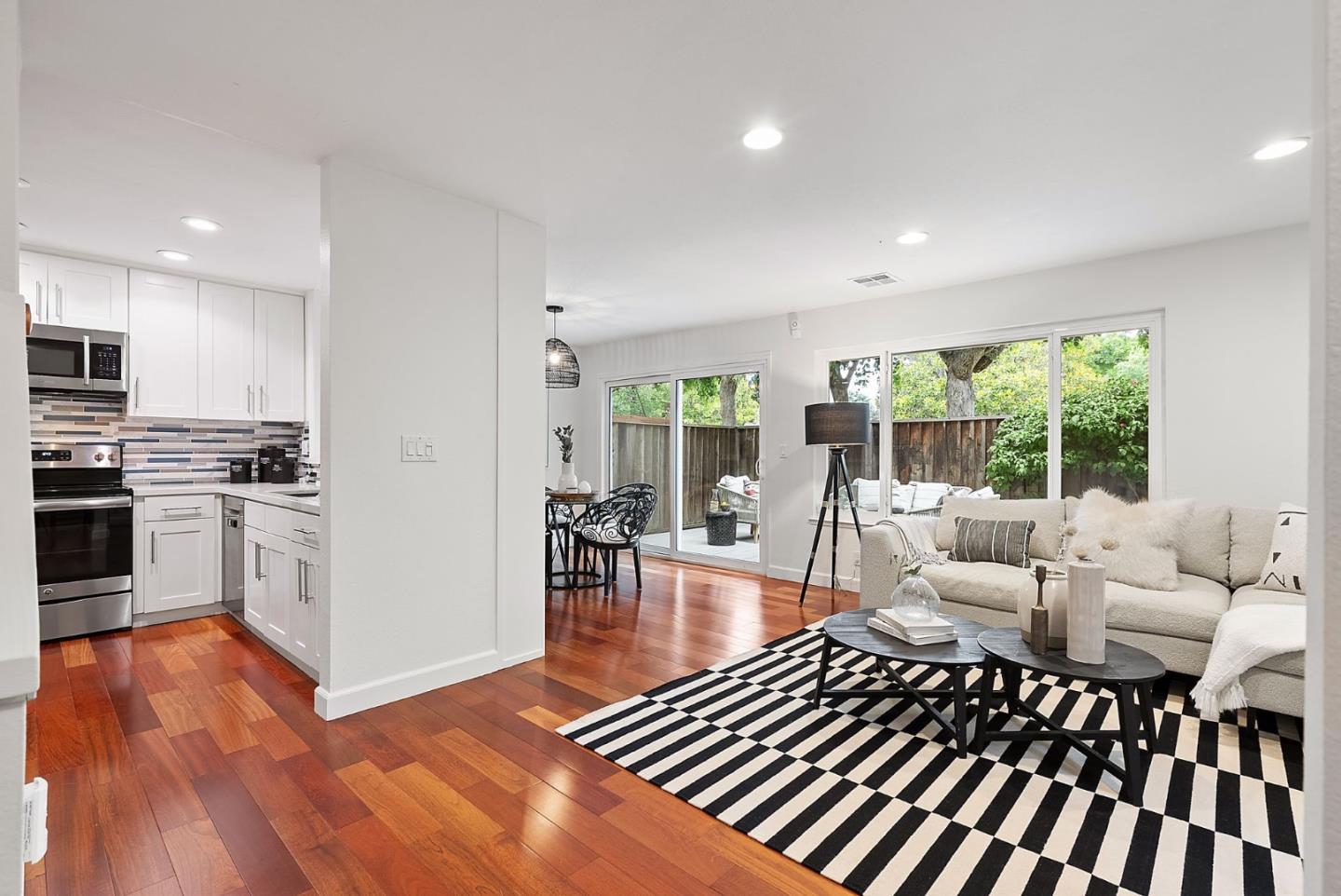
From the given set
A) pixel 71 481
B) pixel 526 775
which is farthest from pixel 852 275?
pixel 71 481

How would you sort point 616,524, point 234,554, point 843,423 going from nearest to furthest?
point 234,554 → point 843,423 → point 616,524

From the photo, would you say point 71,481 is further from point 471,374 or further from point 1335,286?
point 1335,286

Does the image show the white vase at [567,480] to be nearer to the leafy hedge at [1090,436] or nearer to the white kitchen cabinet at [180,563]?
the white kitchen cabinet at [180,563]

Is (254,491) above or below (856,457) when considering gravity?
below

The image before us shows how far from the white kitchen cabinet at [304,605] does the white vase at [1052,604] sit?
9.78ft

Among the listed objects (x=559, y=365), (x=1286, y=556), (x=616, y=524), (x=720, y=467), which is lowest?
(x=616, y=524)

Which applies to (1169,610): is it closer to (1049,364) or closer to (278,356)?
(1049,364)

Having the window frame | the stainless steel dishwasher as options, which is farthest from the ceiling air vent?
the stainless steel dishwasher

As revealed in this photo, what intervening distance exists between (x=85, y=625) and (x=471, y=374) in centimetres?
291

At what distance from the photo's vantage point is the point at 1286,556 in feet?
10.2

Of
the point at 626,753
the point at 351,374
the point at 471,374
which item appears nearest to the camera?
the point at 626,753

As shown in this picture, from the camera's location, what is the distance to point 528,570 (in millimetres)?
3482

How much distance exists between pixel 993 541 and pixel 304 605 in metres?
3.84

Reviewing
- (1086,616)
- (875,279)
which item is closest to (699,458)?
(875,279)
